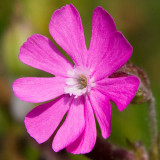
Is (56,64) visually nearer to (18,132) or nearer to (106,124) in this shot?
(106,124)

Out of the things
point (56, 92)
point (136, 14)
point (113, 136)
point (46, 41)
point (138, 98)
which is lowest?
point (113, 136)

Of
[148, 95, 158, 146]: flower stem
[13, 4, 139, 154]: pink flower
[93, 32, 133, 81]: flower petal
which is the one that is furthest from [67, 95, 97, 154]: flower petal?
[148, 95, 158, 146]: flower stem

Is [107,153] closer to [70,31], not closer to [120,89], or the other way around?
[120,89]

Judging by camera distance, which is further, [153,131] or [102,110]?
[153,131]

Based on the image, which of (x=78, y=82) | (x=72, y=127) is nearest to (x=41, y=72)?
(x=78, y=82)

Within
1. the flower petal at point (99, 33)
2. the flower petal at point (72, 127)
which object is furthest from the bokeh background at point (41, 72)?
the flower petal at point (99, 33)

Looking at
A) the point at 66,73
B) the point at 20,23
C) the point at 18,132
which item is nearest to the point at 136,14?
the point at 20,23
